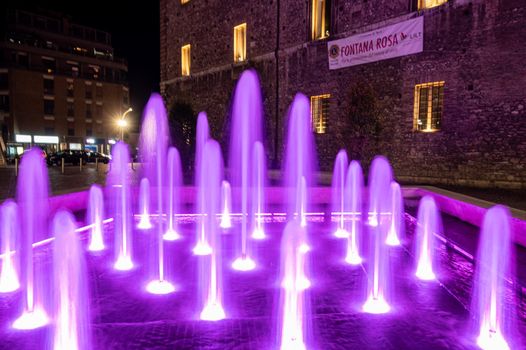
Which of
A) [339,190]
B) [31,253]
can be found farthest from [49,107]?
[31,253]

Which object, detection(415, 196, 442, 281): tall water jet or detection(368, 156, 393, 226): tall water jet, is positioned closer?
detection(415, 196, 442, 281): tall water jet

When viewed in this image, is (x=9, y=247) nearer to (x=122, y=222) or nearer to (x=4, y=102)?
(x=122, y=222)

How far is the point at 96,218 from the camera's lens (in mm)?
8266

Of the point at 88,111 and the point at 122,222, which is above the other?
the point at 88,111

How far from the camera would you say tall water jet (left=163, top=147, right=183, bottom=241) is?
7605 millimetres

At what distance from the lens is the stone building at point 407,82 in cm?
1275

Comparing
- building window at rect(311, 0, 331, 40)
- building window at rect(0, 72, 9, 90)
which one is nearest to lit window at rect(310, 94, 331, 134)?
building window at rect(311, 0, 331, 40)

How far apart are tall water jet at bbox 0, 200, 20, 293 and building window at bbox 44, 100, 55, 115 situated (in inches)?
1720

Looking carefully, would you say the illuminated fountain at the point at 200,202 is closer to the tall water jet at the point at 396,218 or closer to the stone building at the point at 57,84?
the tall water jet at the point at 396,218

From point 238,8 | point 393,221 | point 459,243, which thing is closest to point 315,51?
point 238,8

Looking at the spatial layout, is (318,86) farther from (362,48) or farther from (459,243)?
(459,243)

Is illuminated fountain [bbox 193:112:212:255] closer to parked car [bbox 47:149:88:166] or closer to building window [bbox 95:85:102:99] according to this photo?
parked car [bbox 47:149:88:166]

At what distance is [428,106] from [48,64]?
4571 centimetres

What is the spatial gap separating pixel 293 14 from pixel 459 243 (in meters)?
14.6
